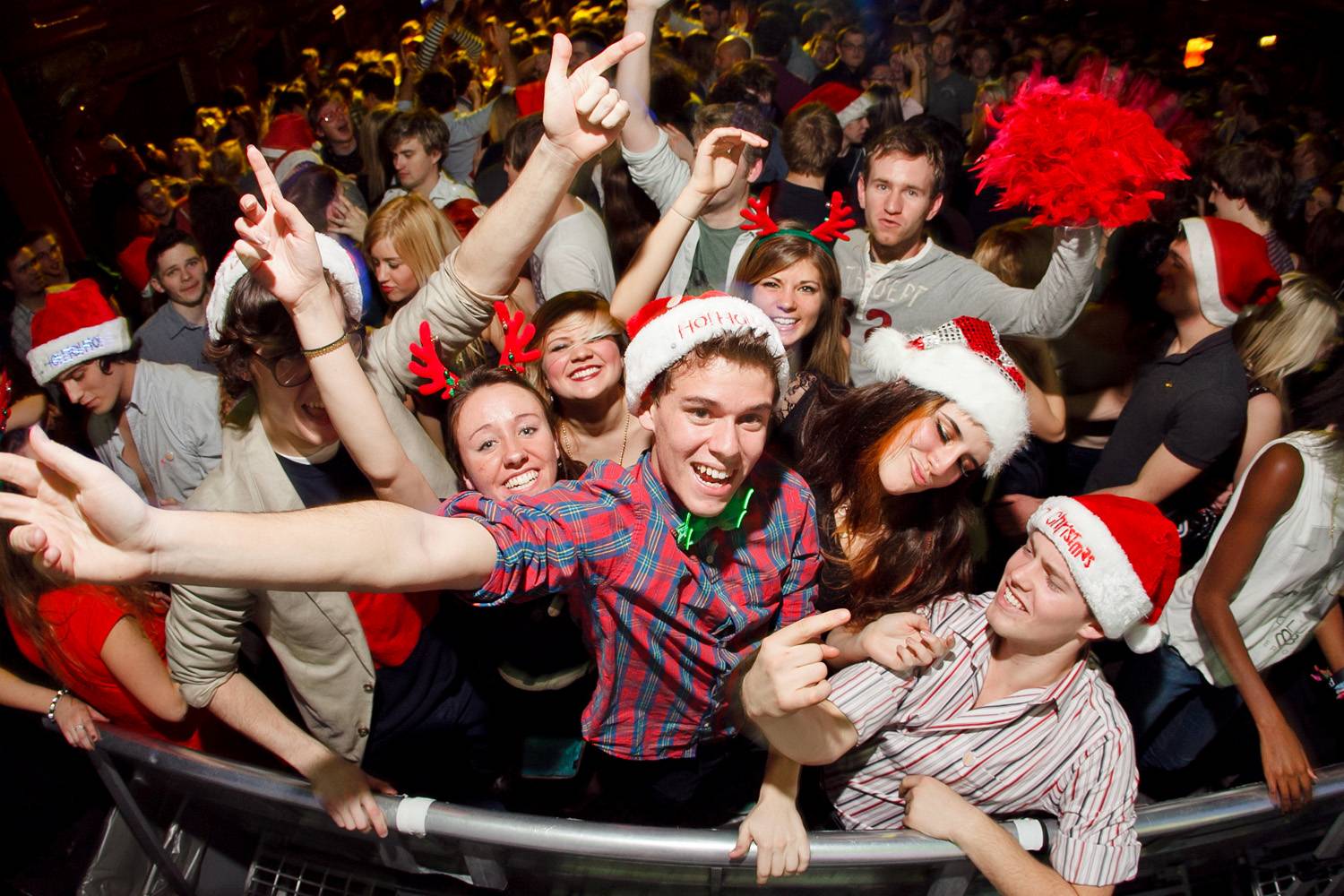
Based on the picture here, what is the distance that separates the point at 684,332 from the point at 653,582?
1.66ft

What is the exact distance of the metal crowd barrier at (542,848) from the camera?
1686mm

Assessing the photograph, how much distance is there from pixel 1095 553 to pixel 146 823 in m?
2.32

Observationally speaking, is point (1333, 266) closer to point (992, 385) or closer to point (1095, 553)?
point (992, 385)

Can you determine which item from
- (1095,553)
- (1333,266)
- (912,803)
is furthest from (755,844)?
(1333,266)

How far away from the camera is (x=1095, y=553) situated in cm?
170

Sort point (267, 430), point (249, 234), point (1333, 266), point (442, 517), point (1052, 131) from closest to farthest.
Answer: point (442, 517)
point (249, 234)
point (267, 430)
point (1052, 131)
point (1333, 266)

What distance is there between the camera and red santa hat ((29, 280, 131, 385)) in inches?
108

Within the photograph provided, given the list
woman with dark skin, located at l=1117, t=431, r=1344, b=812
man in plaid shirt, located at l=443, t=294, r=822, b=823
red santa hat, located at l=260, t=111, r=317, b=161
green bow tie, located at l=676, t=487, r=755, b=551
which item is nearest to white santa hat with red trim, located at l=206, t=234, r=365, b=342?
man in plaid shirt, located at l=443, t=294, r=822, b=823

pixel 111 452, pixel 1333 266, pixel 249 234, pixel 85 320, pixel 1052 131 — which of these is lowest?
pixel 1333 266

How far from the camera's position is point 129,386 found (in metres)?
2.93

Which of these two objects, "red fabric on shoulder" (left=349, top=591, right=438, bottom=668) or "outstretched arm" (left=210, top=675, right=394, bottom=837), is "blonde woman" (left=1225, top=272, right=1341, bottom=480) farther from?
"outstretched arm" (left=210, top=675, right=394, bottom=837)

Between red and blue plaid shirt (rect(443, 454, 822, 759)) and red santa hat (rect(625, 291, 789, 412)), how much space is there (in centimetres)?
19

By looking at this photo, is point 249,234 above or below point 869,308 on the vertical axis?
above

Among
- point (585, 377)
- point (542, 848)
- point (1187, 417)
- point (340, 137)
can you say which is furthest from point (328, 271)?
point (340, 137)
